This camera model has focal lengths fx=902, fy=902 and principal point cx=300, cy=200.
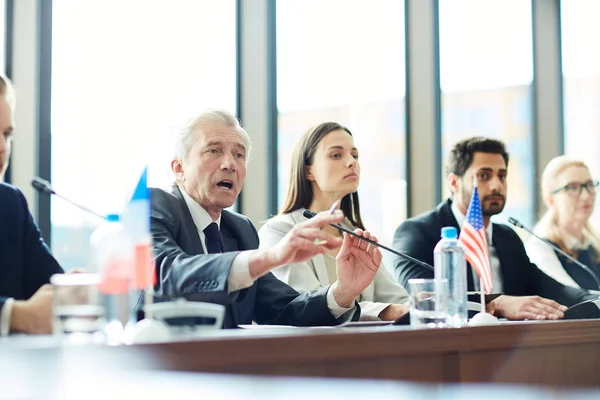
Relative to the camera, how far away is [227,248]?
3.03 metres

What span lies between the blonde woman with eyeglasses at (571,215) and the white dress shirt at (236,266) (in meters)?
2.41

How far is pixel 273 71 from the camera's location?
4879mm

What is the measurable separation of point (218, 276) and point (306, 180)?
→ 5.32 ft

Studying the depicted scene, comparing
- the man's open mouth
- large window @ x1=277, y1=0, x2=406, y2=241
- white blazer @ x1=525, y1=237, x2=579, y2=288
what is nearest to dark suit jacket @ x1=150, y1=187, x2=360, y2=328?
the man's open mouth

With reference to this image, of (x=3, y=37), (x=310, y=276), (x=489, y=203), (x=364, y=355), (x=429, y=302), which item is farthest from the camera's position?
(x=489, y=203)

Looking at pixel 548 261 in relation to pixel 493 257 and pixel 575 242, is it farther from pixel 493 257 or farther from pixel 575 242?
pixel 493 257

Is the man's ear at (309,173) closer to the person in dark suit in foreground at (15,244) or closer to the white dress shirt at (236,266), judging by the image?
the white dress shirt at (236,266)

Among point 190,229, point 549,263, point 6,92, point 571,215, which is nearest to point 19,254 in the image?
point 6,92

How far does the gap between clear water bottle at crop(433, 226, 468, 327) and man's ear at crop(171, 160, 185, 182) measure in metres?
1.12

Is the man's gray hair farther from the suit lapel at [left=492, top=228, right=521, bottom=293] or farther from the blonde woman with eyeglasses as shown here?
the blonde woman with eyeglasses

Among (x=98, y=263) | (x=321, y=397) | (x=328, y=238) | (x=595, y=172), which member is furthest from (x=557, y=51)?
(x=321, y=397)

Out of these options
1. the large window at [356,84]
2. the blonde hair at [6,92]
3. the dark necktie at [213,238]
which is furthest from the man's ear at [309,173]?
the blonde hair at [6,92]

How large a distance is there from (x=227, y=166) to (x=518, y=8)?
426cm

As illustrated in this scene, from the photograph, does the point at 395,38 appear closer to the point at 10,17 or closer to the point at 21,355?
the point at 10,17
